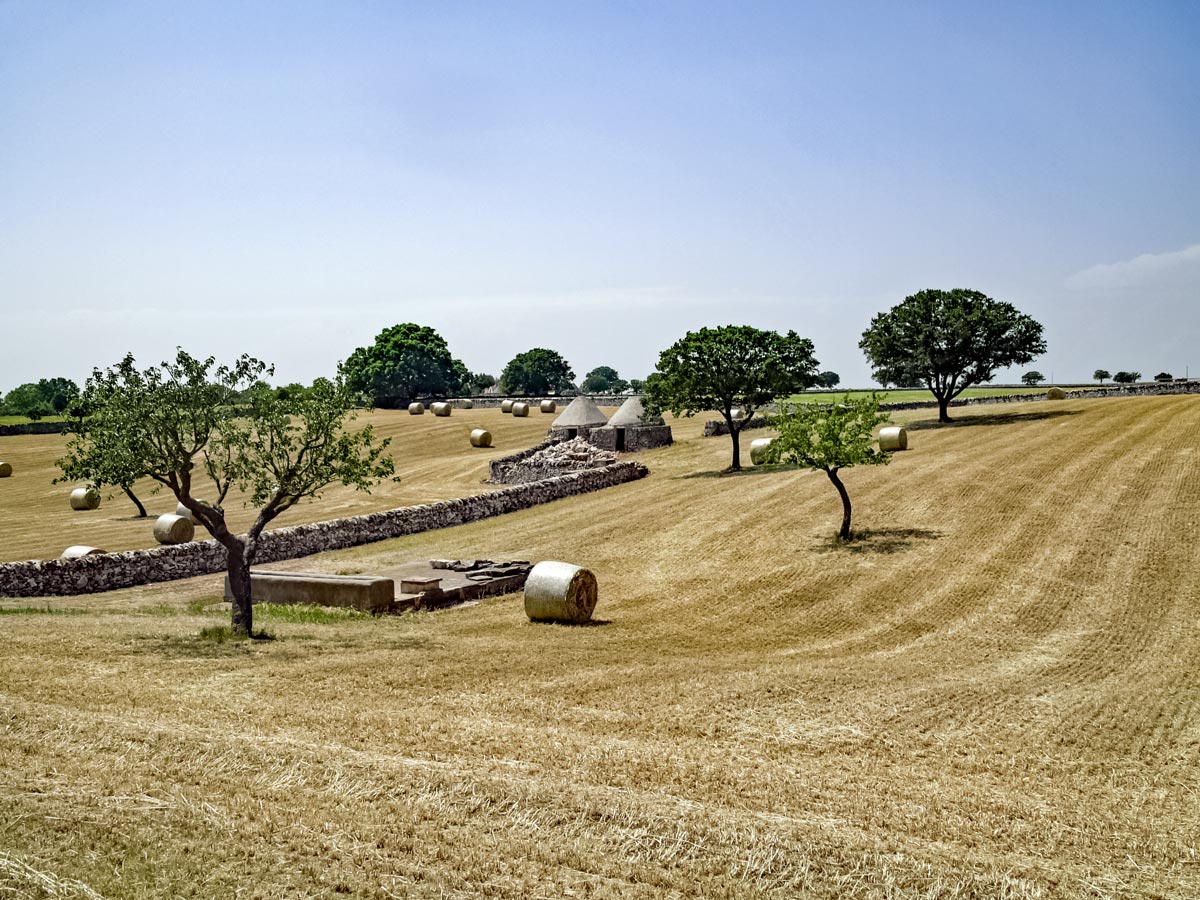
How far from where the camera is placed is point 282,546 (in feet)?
115

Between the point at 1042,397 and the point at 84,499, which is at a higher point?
the point at 1042,397

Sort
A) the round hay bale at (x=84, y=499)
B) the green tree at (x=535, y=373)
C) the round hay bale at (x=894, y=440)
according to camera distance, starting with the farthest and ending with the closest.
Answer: the green tree at (x=535, y=373)
the round hay bale at (x=84, y=499)
the round hay bale at (x=894, y=440)

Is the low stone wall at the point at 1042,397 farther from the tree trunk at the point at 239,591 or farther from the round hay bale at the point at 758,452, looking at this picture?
the tree trunk at the point at 239,591

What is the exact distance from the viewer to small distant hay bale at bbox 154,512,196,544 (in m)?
39.7

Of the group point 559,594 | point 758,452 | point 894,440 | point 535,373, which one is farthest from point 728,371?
point 535,373

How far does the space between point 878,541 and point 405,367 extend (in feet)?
345

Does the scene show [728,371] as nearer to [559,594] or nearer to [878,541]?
[878,541]

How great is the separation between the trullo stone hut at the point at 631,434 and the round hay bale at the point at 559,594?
3963 cm

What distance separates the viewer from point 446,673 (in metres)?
17.2

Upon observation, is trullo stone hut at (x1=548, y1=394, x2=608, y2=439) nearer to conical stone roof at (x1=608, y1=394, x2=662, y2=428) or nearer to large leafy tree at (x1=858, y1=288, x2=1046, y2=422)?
conical stone roof at (x1=608, y1=394, x2=662, y2=428)

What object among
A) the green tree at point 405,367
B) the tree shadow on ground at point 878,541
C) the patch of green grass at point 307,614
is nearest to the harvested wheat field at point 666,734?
the tree shadow on ground at point 878,541

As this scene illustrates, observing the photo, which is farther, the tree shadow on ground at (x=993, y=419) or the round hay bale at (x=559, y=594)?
the tree shadow on ground at (x=993, y=419)

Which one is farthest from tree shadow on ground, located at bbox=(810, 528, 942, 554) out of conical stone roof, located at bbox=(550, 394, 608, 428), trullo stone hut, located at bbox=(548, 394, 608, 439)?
conical stone roof, located at bbox=(550, 394, 608, 428)

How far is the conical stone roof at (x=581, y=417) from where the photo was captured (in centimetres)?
6800
